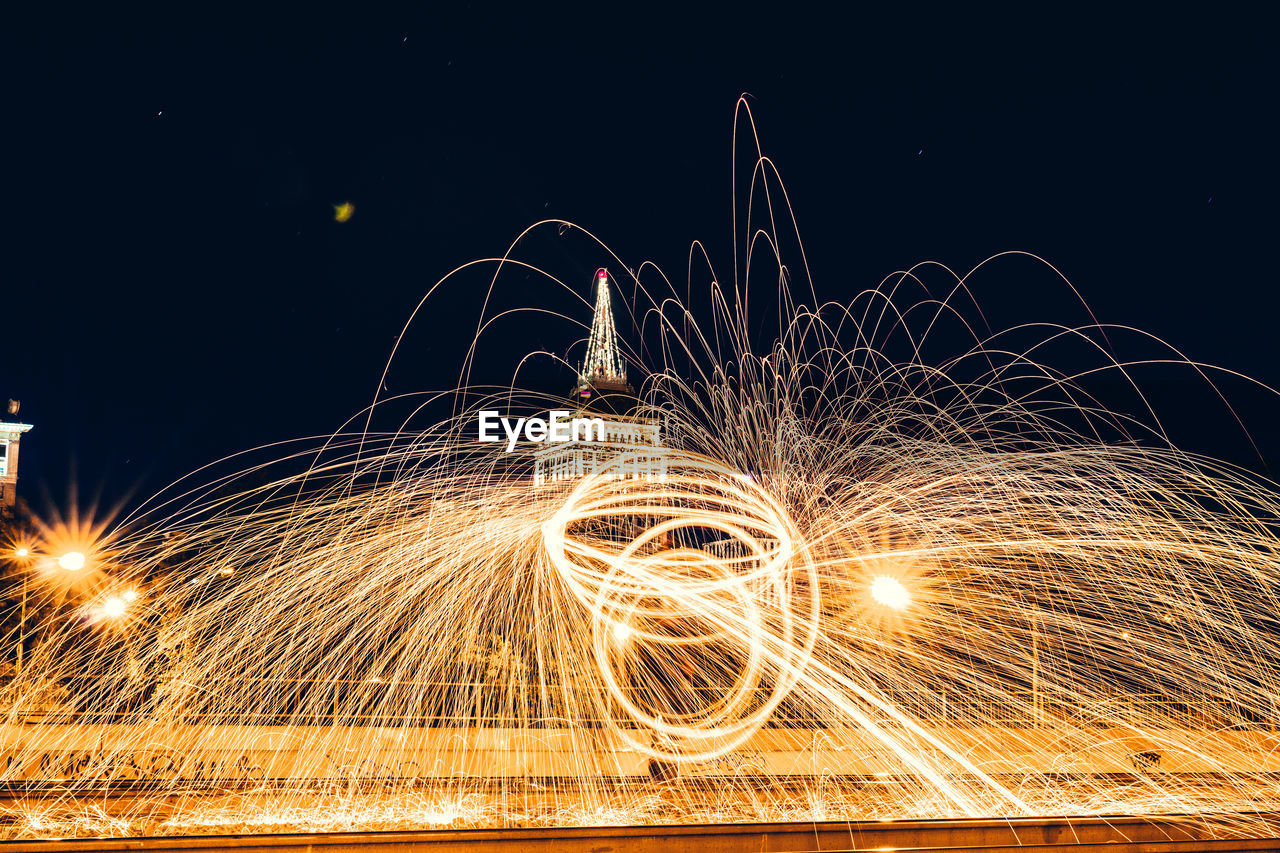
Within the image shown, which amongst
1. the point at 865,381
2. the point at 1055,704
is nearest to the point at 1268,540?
the point at 865,381

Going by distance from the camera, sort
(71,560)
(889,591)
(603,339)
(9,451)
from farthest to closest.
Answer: (9,451), (603,339), (71,560), (889,591)

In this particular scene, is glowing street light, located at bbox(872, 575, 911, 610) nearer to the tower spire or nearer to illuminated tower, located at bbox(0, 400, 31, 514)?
the tower spire

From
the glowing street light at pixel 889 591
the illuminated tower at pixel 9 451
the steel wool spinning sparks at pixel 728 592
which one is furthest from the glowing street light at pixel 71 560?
the illuminated tower at pixel 9 451

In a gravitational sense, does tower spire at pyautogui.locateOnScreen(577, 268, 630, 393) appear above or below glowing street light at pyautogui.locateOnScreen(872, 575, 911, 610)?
above

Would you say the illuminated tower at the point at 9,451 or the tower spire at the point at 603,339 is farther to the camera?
the illuminated tower at the point at 9,451

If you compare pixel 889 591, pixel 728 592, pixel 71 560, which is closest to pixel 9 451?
pixel 71 560

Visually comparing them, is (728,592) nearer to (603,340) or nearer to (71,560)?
(71,560)

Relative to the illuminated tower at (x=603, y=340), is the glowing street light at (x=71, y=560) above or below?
below

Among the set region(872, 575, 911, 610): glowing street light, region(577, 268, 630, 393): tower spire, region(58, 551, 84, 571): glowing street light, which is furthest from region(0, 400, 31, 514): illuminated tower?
region(872, 575, 911, 610): glowing street light

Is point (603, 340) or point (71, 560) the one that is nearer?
point (71, 560)

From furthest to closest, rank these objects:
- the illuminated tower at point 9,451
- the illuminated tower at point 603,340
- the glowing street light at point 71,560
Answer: the illuminated tower at point 9,451 → the illuminated tower at point 603,340 → the glowing street light at point 71,560

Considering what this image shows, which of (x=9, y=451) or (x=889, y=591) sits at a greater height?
(x=9, y=451)

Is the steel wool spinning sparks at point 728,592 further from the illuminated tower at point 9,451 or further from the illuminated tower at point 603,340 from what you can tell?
the illuminated tower at point 9,451
